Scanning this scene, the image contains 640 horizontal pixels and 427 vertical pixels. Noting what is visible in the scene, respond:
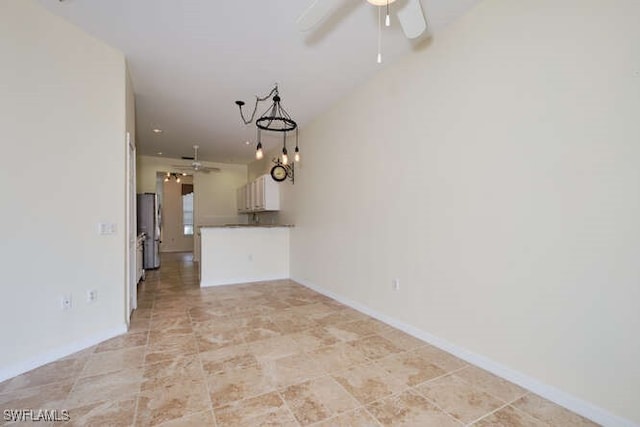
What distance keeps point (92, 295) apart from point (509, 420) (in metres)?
3.32

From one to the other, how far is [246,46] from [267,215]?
4.60m

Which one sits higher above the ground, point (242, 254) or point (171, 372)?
point (242, 254)

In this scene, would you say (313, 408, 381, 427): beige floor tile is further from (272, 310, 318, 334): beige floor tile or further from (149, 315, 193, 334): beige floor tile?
(149, 315, 193, 334): beige floor tile

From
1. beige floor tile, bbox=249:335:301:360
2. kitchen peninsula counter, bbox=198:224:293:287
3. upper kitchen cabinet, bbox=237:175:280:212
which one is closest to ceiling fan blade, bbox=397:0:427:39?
beige floor tile, bbox=249:335:301:360

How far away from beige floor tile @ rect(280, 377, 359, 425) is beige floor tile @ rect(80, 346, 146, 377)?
1.31 m

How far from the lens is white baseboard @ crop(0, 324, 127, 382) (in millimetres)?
2100

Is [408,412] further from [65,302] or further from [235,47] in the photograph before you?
[235,47]

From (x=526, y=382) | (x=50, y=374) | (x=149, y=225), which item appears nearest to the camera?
(x=526, y=382)

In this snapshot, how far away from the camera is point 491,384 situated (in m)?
2.05

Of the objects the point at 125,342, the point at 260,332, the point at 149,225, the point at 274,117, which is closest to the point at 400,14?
the point at 274,117

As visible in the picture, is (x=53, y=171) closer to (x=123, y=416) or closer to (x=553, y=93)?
(x=123, y=416)

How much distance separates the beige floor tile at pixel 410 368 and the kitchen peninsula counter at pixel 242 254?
3.48 metres

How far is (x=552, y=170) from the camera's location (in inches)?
73.6

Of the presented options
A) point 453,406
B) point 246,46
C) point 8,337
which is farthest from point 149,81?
point 453,406
